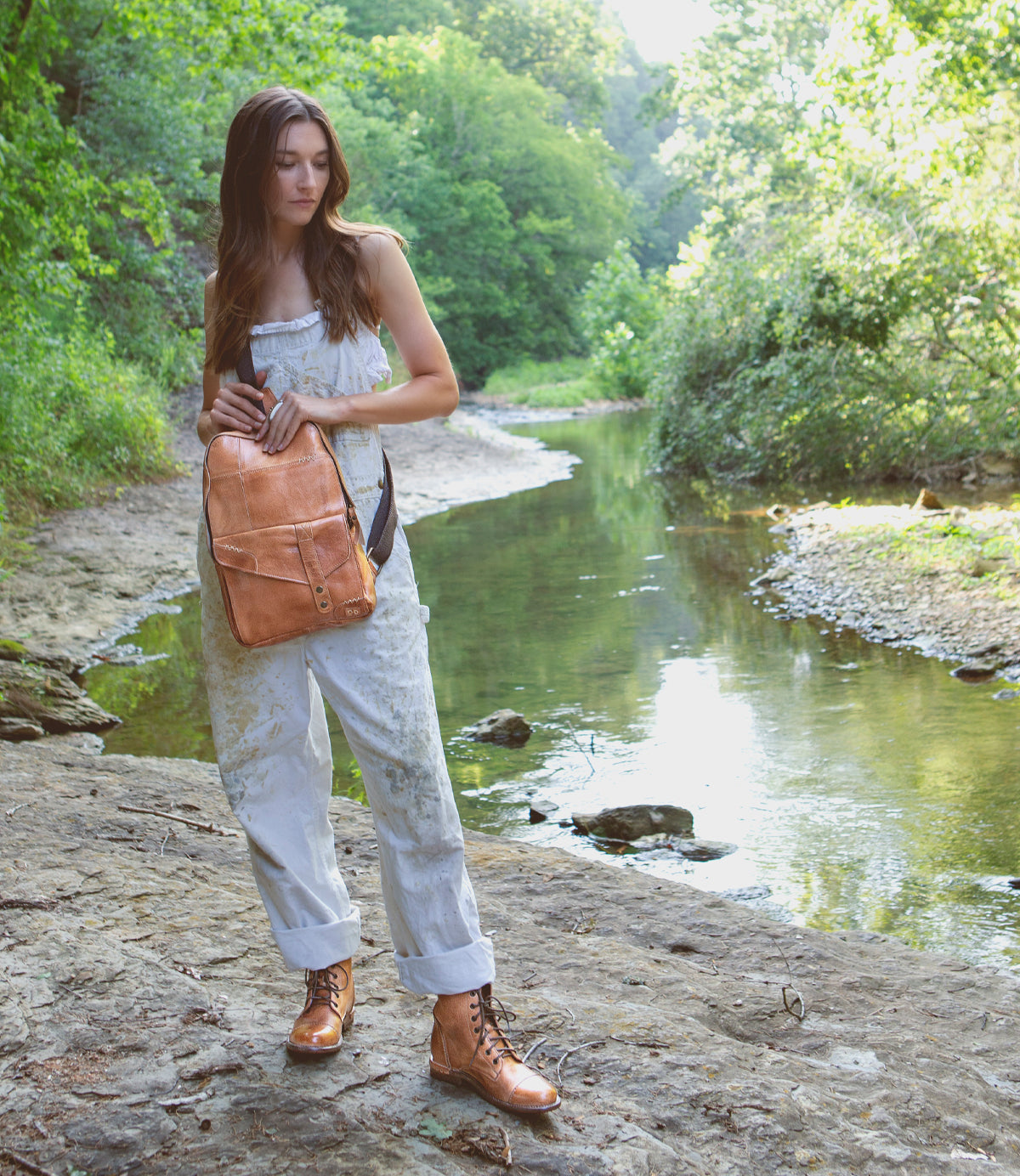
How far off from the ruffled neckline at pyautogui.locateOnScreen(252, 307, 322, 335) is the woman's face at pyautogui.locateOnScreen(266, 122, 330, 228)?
186 millimetres

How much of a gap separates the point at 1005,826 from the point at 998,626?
2766mm

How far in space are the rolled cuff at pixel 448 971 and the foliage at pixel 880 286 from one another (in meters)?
11.7

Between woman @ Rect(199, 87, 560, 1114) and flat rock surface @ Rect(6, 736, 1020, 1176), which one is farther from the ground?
woman @ Rect(199, 87, 560, 1114)

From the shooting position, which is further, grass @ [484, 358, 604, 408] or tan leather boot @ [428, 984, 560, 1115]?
grass @ [484, 358, 604, 408]

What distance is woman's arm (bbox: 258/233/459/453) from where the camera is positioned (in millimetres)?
2311

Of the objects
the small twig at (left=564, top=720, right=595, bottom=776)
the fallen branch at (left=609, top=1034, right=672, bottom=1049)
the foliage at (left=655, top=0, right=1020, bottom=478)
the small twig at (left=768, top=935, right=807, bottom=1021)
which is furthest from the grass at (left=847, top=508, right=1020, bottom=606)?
the fallen branch at (left=609, top=1034, right=672, bottom=1049)

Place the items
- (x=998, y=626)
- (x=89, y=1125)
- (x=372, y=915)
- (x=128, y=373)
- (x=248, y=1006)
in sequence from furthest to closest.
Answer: (x=128, y=373) → (x=998, y=626) → (x=372, y=915) → (x=248, y=1006) → (x=89, y=1125)

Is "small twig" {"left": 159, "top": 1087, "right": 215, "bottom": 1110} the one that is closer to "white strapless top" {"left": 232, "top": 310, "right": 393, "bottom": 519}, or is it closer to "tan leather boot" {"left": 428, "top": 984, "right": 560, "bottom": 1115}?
"tan leather boot" {"left": 428, "top": 984, "right": 560, "bottom": 1115}

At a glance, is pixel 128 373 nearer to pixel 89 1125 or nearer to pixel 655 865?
pixel 655 865

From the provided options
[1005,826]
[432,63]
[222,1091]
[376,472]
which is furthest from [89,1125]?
[432,63]

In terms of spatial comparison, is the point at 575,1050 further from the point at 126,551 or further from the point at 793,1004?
the point at 126,551

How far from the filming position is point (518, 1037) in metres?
2.57

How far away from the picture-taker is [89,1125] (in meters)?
2.07

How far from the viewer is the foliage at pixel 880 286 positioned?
1202 cm
